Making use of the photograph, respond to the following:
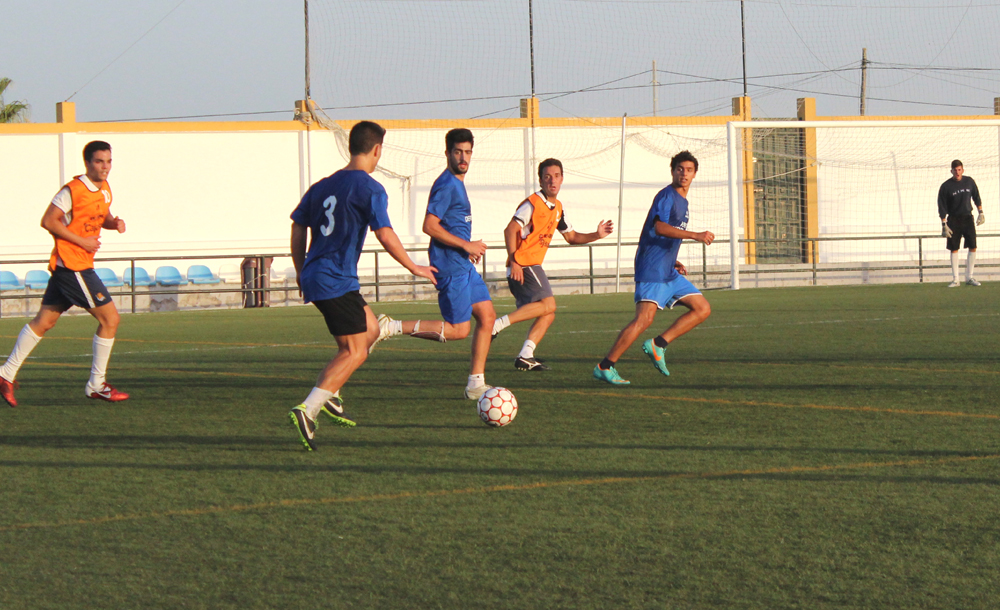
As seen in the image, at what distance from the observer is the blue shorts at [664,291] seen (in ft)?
28.6

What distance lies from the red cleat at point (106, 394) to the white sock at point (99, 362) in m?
0.03

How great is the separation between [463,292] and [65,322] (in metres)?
13.7

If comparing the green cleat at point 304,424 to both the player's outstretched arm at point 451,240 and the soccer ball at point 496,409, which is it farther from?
the player's outstretched arm at point 451,240

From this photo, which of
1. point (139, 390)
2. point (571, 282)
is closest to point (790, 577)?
point (139, 390)

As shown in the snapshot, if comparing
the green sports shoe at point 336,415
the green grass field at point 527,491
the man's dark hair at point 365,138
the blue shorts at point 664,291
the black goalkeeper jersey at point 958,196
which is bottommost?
the green grass field at point 527,491

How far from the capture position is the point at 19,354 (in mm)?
7957

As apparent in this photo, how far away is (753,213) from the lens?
103ft

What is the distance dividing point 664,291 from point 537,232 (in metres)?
1.48

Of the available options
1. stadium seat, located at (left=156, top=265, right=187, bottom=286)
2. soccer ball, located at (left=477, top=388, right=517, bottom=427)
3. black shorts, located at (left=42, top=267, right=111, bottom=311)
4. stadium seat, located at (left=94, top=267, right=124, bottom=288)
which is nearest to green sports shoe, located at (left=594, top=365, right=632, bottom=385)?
soccer ball, located at (left=477, top=388, right=517, bottom=427)

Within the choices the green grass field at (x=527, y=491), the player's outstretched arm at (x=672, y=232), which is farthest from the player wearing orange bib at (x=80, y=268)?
the player's outstretched arm at (x=672, y=232)

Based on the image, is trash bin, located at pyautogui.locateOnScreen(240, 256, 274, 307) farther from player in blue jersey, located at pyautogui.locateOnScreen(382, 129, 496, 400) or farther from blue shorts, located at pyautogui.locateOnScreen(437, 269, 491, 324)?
blue shorts, located at pyautogui.locateOnScreen(437, 269, 491, 324)

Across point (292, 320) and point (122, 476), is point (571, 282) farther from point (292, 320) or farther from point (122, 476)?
point (122, 476)

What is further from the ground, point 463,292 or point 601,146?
point 601,146

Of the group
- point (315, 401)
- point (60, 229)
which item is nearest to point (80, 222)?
point (60, 229)
